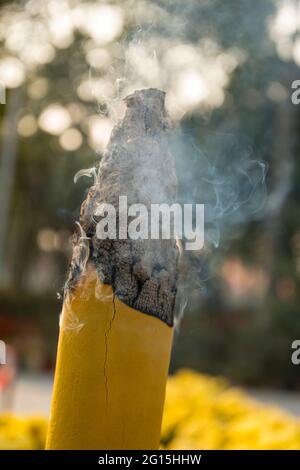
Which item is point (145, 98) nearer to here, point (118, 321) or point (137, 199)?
point (137, 199)

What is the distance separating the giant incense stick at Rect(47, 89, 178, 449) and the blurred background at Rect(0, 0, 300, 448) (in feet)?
1.12

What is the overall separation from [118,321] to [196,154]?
1679mm

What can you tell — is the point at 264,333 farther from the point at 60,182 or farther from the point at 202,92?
the point at 60,182

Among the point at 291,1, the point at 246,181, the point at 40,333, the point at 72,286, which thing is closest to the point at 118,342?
the point at 72,286

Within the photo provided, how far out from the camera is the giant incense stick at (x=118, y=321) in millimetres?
2102

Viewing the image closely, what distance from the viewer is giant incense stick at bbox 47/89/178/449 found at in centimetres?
210

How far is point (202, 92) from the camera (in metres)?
10.2

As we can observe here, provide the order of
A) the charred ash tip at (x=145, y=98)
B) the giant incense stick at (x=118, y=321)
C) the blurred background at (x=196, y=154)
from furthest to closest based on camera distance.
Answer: the blurred background at (x=196, y=154) → the charred ash tip at (x=145, y=98) → the giant incense stick at (x=118, y=321)

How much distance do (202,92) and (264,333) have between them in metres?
6.33

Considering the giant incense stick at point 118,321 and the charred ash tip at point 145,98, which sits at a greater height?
the charred ash tip at point 145,98

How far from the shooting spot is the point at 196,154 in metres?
3.59

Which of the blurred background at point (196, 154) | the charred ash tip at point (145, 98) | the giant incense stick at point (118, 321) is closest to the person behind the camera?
the giant incense stick at point (118, 321)

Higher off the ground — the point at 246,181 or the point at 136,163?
the point at 246,181

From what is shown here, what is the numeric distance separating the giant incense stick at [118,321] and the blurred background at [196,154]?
1.12ft
